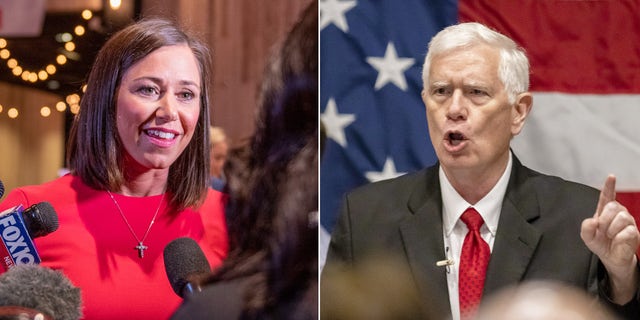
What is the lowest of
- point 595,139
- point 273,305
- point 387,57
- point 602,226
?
point 273,305

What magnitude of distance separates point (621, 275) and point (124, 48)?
2.06 metres

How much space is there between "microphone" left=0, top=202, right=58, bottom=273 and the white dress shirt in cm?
151

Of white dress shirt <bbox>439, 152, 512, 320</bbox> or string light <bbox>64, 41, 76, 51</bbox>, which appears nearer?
white dress shirt <bbox>439, 152, 512, 320</bbox>

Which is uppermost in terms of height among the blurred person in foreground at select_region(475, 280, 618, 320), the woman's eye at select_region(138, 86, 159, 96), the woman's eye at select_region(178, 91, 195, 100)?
the woman's eye at select_region(138, 86, 159, 96)

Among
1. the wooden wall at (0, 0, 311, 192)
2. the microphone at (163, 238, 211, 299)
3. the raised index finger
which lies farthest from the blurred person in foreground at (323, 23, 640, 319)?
the wooden wall at (0, 0, 311, 192)

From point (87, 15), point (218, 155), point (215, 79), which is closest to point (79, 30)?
point (87, 15)

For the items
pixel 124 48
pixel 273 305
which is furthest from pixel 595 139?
pixel 124 48

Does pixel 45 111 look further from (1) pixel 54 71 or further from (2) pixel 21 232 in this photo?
(2) pixel 21 232

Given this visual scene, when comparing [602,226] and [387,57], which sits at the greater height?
[387,57]

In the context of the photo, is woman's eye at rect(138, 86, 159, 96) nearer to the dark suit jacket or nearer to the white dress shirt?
the dark suit jacket

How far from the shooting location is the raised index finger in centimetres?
317

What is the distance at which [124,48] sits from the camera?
3.53 m

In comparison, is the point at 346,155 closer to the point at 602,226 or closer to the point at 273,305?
the point at 273,305

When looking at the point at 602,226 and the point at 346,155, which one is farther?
the point at 346,155
